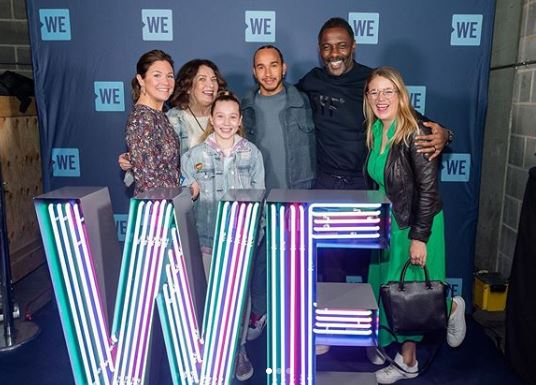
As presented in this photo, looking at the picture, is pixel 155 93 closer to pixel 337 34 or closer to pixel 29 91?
pixel 337 34

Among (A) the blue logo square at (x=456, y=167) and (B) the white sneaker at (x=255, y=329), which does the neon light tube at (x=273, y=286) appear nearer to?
(B) the white sneaker at (x=255, y=329)

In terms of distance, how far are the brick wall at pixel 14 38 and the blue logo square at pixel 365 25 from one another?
10.9ft

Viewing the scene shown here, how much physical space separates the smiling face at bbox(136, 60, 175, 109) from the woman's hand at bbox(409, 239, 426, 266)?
1571 mm

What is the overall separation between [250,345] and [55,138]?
2.15m

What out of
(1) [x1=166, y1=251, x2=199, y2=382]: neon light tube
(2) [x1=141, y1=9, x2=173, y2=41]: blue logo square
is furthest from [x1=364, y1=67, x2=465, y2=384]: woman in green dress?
(2) [x1=141, y1=9, x2=173, y2=41]: blue logo square

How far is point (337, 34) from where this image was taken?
111 inches

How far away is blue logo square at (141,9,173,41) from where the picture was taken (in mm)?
3432

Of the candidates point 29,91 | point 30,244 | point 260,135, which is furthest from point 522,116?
point 30,244

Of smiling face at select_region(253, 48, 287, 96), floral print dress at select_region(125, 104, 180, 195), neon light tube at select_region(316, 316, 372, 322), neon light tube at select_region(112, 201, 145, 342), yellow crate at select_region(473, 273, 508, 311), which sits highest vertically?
smiling face at select_region(253, 48, 287, 96)

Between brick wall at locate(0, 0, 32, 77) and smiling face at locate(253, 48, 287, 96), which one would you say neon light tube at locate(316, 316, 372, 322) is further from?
brick wall at locate(0, 0, 32, 77)

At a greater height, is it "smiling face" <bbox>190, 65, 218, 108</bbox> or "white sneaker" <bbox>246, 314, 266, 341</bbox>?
"smiling face" <bbox>190, 65, 218, 108</bbox>

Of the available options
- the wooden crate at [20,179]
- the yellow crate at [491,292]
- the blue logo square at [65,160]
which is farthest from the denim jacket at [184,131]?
the yellow crate at [491,292]

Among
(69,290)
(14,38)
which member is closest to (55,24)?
(14,38)

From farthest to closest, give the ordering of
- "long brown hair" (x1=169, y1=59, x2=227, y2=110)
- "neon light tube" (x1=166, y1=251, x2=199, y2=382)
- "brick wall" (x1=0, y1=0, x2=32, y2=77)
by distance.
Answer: "brick wall" (x1=0, y1=0, x2=32, y2=77) < "long brown hair" (x1=169, y1=59, x2=227, y2=110) < "neon light tube" (x1=166, y1=251, x2=199, y2=382)
